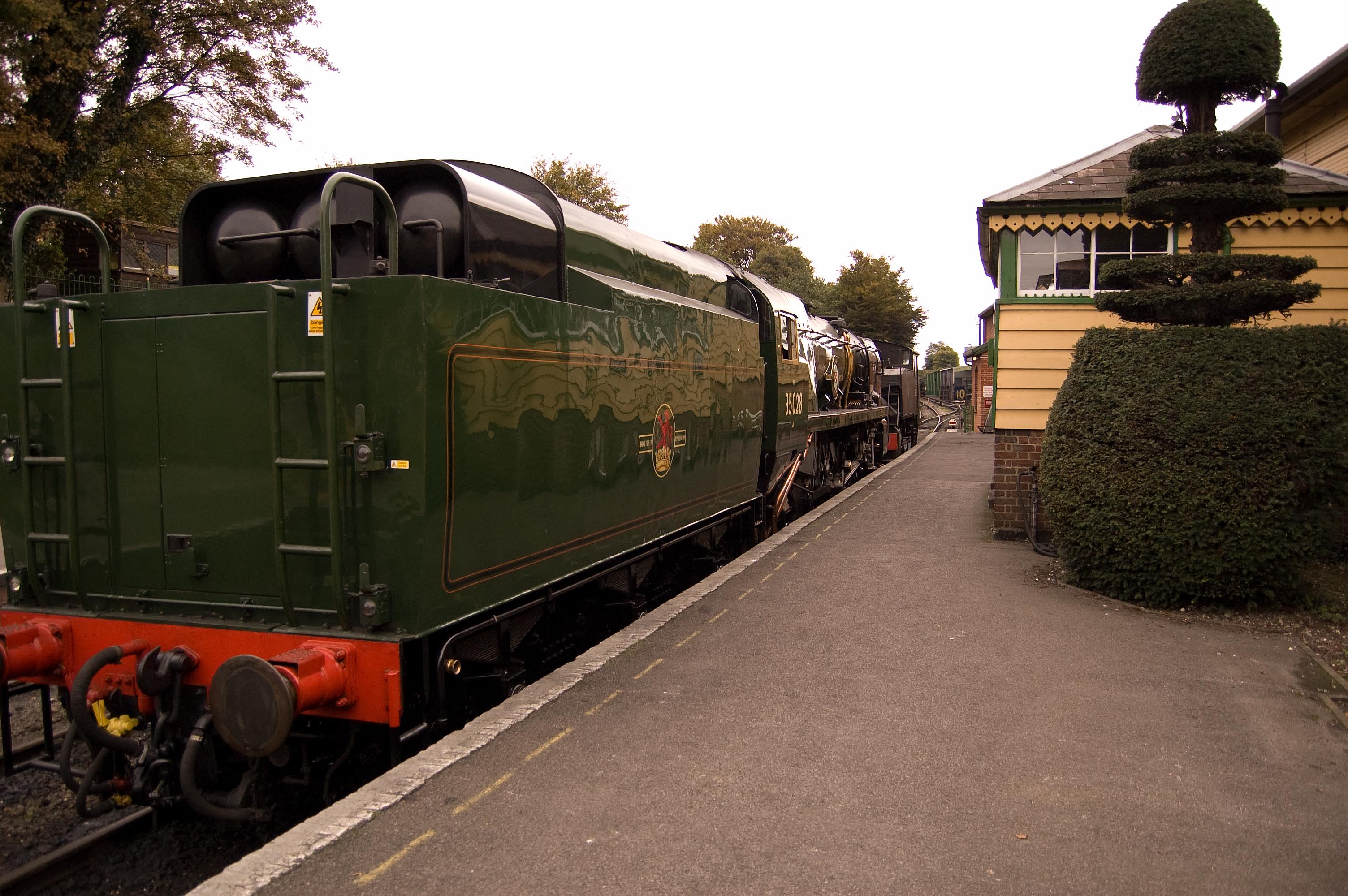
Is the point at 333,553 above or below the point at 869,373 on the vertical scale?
below

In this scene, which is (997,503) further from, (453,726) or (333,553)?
(333,553)

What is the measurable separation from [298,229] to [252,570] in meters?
1.65

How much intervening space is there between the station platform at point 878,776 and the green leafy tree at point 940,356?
3768 inches

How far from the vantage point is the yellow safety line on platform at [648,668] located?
508 centimetres

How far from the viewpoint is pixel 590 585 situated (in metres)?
5.77

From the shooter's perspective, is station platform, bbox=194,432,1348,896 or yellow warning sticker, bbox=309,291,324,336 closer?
station platform, bbox=194,432,1348,896

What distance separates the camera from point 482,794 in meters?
3.62

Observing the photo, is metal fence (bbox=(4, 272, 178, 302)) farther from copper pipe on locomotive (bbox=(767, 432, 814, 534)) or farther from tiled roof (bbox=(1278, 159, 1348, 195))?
tiled roof (bbox=(1278, 159, 1348, 195))

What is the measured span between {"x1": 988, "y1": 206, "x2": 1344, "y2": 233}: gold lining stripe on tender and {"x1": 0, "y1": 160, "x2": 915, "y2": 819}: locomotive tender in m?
6.59

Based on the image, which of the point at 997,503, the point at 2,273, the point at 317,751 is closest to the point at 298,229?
the point at 317,751

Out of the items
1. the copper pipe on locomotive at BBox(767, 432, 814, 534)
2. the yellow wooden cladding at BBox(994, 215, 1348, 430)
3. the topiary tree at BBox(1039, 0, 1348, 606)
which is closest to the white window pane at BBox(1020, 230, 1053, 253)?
the yellow wooden cladding at BBox(994, 215, 1348, 430)

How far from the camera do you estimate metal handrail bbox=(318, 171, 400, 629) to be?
3.35 meters

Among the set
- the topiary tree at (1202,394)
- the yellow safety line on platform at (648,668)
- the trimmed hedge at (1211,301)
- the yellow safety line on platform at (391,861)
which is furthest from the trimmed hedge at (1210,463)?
the yellow safety line on platform at (391,861)

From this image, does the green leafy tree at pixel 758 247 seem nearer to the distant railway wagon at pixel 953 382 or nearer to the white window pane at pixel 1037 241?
the distant railway wagon at pixel 953 382
